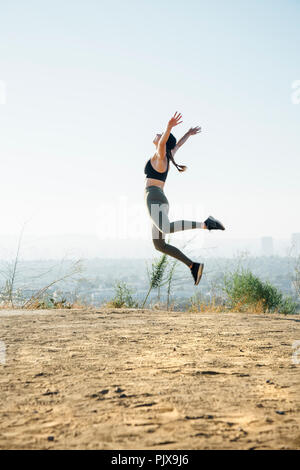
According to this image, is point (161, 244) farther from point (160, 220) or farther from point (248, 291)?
point (248, 291)

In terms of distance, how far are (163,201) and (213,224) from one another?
64cm

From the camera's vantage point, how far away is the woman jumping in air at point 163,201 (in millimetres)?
4449

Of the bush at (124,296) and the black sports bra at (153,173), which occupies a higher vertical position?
the black sports bra at (153,173)

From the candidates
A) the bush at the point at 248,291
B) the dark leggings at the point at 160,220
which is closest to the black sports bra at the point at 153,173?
the dark leggings at the point at 160,220

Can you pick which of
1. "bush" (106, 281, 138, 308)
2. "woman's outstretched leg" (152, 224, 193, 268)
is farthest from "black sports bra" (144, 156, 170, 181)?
"bush" (106, 281, 138, 308)

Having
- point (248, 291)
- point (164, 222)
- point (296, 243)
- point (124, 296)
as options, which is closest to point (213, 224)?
point (164, 222)

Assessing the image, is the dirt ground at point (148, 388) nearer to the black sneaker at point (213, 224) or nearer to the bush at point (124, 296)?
the black sneaker at point (213, 224)

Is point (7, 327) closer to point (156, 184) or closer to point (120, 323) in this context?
point (120, 323)

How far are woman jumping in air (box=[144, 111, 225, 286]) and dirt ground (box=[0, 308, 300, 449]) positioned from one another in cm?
98

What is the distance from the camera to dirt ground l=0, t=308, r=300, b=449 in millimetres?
1838

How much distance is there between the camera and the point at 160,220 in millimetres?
4453

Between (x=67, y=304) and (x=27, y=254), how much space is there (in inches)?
52.7

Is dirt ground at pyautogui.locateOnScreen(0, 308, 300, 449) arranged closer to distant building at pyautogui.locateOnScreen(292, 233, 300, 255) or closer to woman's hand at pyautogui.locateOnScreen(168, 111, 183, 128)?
woman's hand at pyautogui.locateOnScreen(168, 111, 183, 128)

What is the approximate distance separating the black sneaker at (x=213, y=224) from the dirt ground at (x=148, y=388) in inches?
47.5
